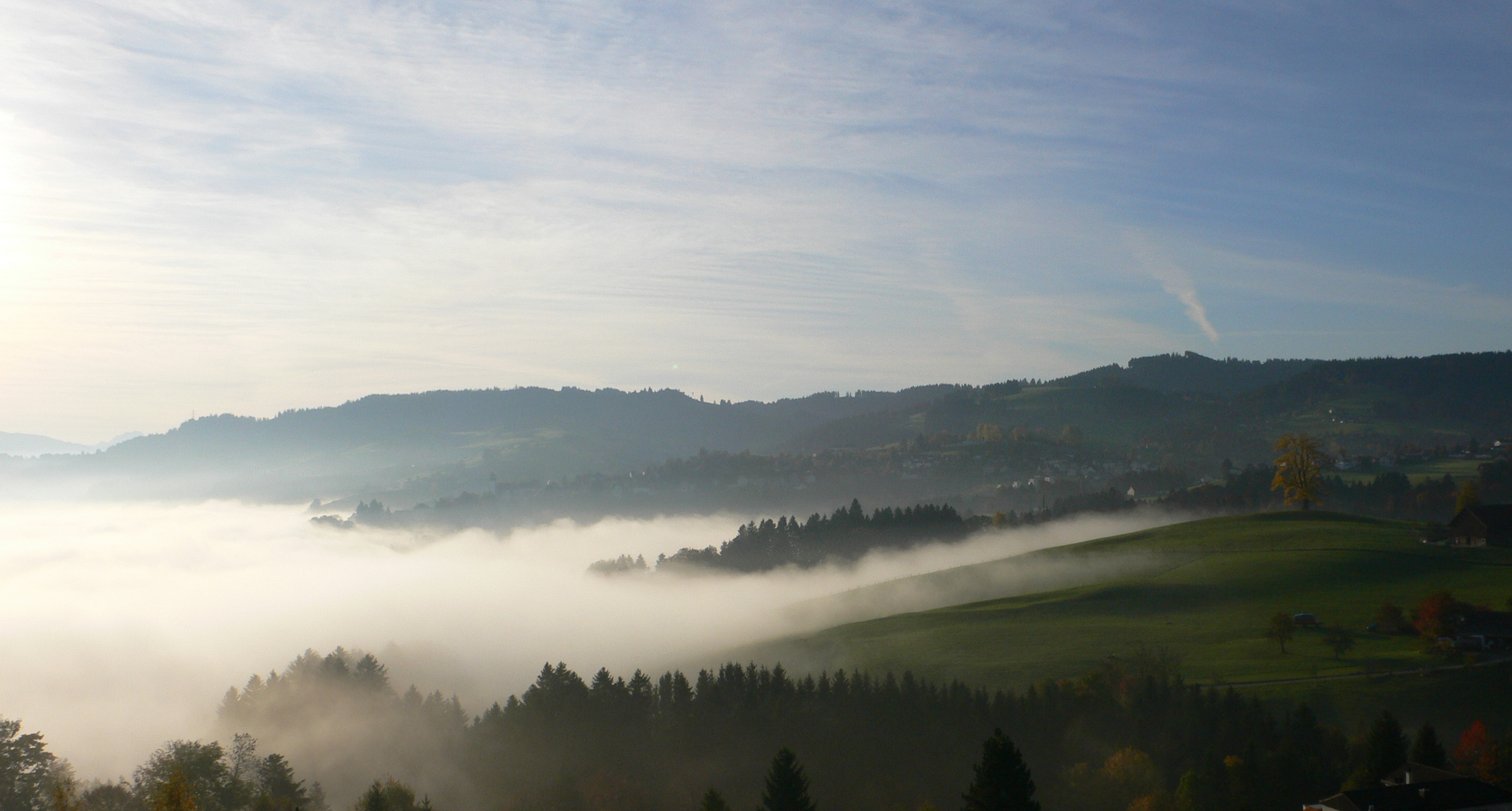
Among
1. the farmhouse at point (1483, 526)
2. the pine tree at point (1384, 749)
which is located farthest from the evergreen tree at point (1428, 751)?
the farmhouse at point (1483, 526)

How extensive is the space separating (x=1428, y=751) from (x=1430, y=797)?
7.68m

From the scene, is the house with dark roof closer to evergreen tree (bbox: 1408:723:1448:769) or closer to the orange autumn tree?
evergreen tree (bbox: 1408:723:1448:769)

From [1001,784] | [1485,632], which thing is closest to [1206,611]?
[1485,632]

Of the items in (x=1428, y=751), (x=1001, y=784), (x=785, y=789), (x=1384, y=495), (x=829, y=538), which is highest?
(x=1384, y=495)

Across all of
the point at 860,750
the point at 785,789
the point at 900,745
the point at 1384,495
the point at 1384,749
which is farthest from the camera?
the point at 1384,495

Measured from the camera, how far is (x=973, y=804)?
35.4 metres

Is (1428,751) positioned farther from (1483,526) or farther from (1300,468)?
(1300,468)

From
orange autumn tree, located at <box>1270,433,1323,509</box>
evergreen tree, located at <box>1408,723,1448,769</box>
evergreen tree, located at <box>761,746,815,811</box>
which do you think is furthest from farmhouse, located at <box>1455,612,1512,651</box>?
evergreen tree, located at <box>761,746,815,811</box>

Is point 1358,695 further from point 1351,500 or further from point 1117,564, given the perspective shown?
point 1351,500

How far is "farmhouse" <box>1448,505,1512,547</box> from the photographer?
89.8 meters

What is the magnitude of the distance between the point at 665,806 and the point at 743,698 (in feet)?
39.2

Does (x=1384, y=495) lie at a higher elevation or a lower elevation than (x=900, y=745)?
higher

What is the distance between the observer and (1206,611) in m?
78.4

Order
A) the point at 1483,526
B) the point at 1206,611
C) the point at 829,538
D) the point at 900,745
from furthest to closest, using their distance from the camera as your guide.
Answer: the point at 829,538, the point at 1483,526, the point at 1206,611, the point at 900,745
